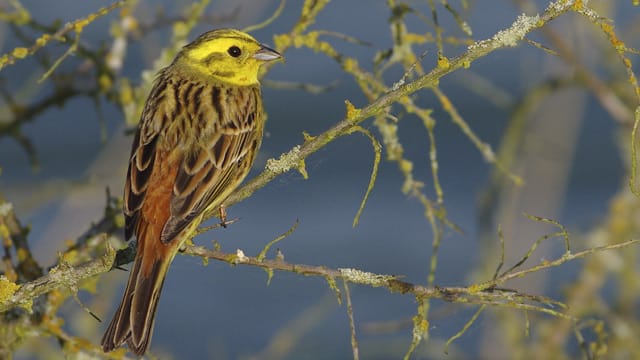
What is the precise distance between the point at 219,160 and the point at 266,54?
42cm

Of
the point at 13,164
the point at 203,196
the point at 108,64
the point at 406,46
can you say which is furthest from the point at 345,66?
the point at 13,164

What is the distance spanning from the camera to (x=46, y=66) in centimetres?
337

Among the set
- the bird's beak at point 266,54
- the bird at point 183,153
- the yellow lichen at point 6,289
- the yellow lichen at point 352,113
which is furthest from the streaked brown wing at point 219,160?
the yellow lichen at point 352,113

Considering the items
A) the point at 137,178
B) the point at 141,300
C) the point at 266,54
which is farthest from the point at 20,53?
the point at 266,54

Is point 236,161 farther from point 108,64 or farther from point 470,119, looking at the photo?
point 470,119

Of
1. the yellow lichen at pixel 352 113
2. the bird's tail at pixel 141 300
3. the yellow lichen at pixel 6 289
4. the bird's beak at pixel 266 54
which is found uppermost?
the bird's beak at pixel 266 54

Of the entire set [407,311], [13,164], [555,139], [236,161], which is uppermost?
[13,164]

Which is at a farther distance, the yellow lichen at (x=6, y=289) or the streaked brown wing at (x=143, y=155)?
the streaked brown wing at (x=143, y=155)

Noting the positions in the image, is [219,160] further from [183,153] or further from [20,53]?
[20,53]

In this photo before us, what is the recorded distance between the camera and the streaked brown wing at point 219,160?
111 inches

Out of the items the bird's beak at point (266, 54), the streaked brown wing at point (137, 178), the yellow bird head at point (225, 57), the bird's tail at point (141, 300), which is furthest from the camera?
the yellow bird head at point (225, 57)

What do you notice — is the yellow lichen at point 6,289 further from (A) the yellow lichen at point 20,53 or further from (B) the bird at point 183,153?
(A) the yellow lichen at point 20,53

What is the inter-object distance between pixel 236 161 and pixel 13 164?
3937 millimetres

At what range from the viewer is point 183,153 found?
9.91 ft
